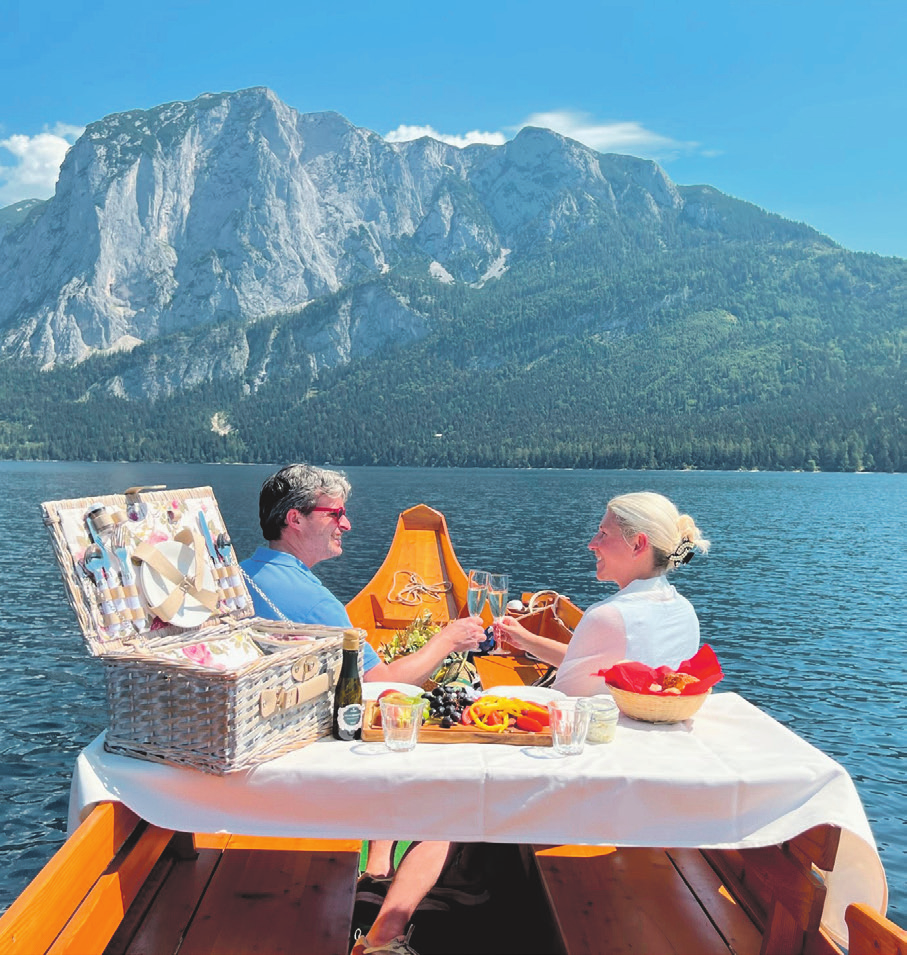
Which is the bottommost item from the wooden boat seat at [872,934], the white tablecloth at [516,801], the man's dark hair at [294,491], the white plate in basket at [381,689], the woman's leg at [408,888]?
the woman's leg at [408,888]

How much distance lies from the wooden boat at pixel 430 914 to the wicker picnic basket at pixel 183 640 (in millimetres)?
477

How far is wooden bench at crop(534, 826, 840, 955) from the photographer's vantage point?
330 cm

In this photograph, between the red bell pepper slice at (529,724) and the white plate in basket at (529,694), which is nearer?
the red bell pepper slice at (529,724)

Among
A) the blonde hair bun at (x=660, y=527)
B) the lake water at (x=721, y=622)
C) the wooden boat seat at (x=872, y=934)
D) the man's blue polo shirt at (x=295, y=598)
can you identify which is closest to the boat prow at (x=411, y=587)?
the lake water at (x=721, y=622)

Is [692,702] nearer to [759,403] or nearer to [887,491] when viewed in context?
[887,491]

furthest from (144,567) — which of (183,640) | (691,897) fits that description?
(691,897)

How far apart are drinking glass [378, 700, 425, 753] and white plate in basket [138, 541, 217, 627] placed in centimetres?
119

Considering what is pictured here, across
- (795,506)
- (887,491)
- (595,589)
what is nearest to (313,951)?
(595,589)

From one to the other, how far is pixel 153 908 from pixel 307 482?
2314 mm

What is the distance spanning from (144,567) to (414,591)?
835cm

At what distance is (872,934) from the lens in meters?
2.76

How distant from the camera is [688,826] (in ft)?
10.4

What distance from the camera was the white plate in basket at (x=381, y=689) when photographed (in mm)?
3982

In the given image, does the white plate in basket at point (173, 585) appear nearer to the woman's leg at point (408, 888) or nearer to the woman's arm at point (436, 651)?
the woman's arm at point (436, 651)
